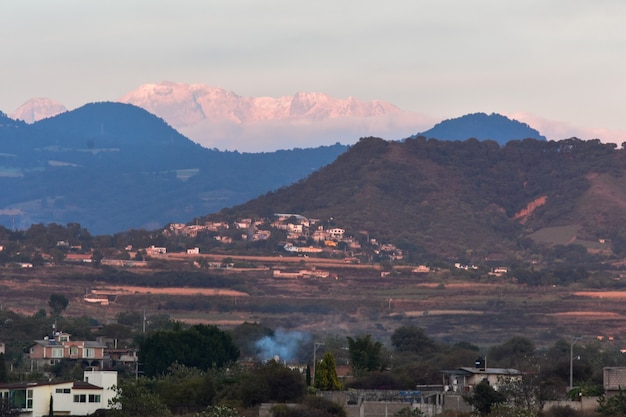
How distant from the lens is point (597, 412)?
66812 mm

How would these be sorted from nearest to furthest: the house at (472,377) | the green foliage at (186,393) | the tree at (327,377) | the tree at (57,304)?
the green foliage at (186,393), the tree at (327,377), the house at (472,377), the tree at (57,304)

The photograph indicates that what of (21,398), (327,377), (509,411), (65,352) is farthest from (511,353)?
(509,411)

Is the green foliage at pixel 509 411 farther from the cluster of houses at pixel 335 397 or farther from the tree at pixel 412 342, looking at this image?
the tree at pixel 412 342

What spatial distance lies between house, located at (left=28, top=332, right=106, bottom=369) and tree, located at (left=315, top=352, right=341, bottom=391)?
2600cm

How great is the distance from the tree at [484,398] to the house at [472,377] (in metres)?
5.24

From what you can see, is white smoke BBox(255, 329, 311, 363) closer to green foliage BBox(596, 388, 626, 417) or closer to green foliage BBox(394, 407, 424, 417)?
green foliage BBox(394, 407, 424, 417)

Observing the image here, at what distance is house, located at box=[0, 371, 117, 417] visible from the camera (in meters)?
71.2

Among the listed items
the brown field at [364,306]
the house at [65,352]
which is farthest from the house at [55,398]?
the brown field at [364,306]

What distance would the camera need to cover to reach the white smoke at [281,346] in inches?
4650

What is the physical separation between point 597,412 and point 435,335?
9675 centimetres

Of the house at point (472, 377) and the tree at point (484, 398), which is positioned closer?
the tree at point (484, 398)

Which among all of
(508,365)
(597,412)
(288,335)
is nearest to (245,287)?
(288,335)

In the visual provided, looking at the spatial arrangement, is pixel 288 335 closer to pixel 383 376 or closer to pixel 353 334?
pixel 353 334

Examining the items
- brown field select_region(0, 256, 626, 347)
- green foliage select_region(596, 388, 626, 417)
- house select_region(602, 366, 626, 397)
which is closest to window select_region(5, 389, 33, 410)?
green foliage select_region(596, 388, 626, 417)
